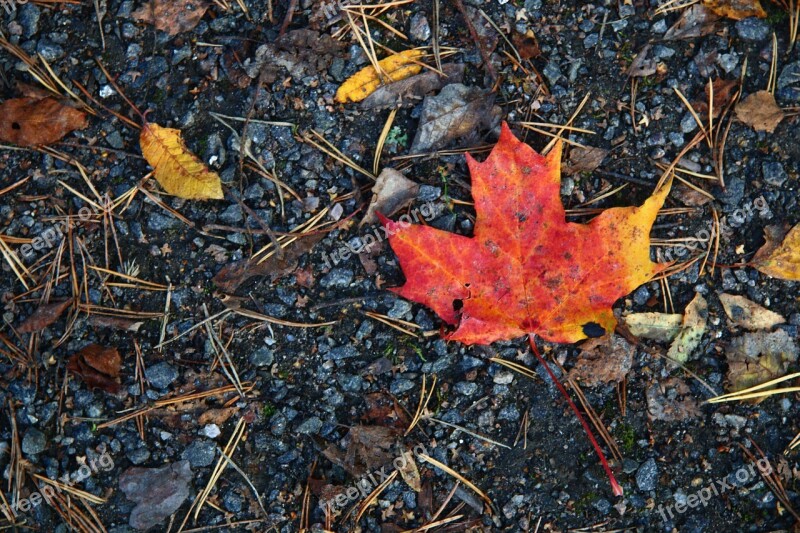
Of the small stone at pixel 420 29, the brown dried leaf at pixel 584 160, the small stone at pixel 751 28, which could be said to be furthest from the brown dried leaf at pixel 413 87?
the small stone at pixel 751 28

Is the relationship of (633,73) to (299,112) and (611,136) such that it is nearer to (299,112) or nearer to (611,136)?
(611,136)

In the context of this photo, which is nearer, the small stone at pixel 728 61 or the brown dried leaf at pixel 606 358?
the brown dried leaf at pixel 606 358

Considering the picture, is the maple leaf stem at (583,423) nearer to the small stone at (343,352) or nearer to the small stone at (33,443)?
the small stone at (343,352)

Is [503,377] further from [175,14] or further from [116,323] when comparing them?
[175,14]

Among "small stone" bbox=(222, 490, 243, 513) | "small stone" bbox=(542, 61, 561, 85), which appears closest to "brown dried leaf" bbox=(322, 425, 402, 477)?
"small stone" bbox=(222, 490, 243, 513)

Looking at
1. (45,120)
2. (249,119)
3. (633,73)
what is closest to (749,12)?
(633,73)

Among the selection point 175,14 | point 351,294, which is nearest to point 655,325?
point 351,294

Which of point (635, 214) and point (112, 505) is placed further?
point (112, 505)

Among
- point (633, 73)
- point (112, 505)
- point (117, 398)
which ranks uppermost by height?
point (633, 73)
